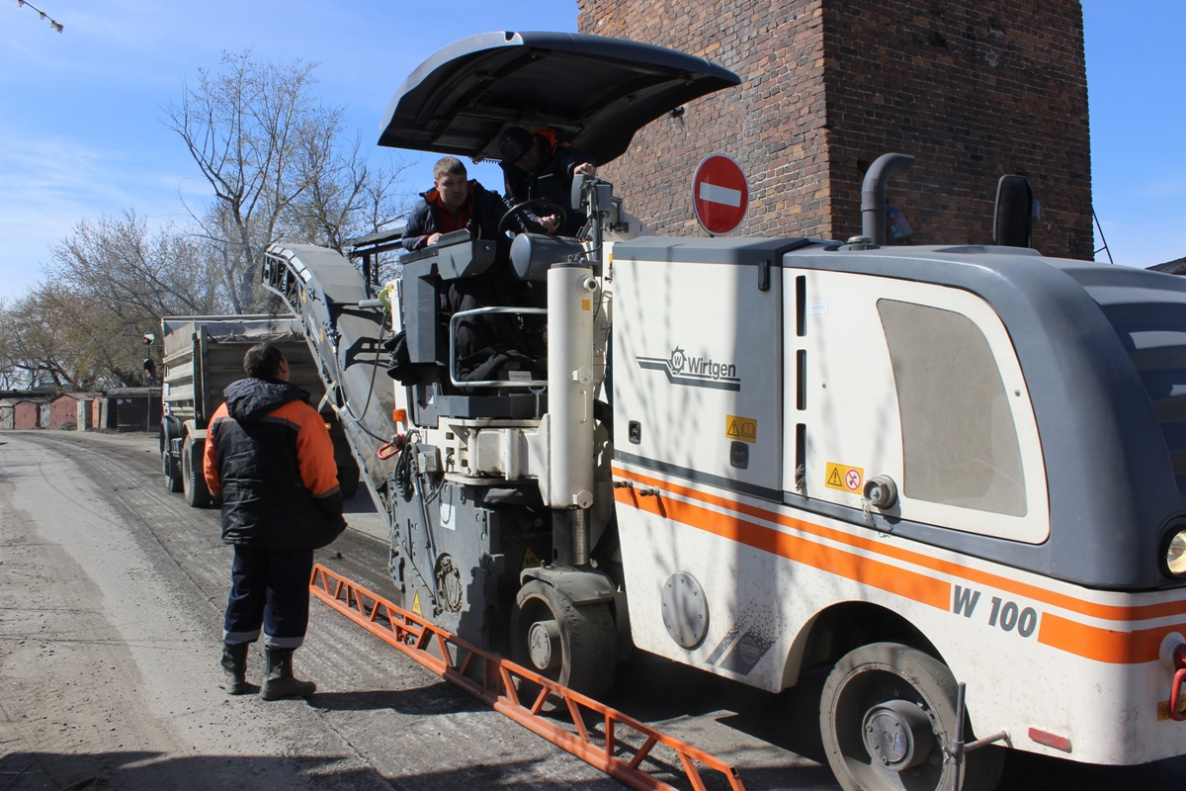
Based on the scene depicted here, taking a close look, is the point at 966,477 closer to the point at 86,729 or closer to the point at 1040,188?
the point at 86,729

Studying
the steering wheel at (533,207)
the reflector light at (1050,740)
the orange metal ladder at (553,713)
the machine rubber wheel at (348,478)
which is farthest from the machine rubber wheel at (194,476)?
the reflector light at (1050,740)

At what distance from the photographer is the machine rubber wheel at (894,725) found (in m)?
3.00

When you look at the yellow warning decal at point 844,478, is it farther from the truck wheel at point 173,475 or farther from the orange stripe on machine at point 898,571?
the truck wheel at point 173,475

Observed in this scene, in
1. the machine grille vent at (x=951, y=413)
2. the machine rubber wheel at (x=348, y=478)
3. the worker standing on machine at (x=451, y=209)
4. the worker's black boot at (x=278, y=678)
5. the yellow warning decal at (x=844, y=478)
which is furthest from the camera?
the machine rubber wheel at (x=348, y=478)

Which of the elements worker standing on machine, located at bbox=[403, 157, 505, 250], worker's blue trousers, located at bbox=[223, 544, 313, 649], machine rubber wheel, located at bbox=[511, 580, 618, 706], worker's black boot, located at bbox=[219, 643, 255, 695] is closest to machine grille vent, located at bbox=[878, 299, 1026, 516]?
machine rubber wheel, located at bbox=[511, 580, 618, 706]

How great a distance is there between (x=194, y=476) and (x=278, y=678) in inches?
313

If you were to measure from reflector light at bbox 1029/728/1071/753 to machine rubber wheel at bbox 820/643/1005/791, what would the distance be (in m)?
0.23

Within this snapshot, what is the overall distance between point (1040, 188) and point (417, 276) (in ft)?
26.7

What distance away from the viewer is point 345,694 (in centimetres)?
492

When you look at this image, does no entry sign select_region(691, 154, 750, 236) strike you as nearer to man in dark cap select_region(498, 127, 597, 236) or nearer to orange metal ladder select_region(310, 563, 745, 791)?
man in dark cap select_region(498, 127, 597, 236)

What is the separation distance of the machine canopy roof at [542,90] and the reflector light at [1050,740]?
369 cm

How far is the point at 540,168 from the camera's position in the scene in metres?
5.66

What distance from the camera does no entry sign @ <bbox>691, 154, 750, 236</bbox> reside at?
5.43 metres

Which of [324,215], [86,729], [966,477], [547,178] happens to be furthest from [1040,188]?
[324,215]
